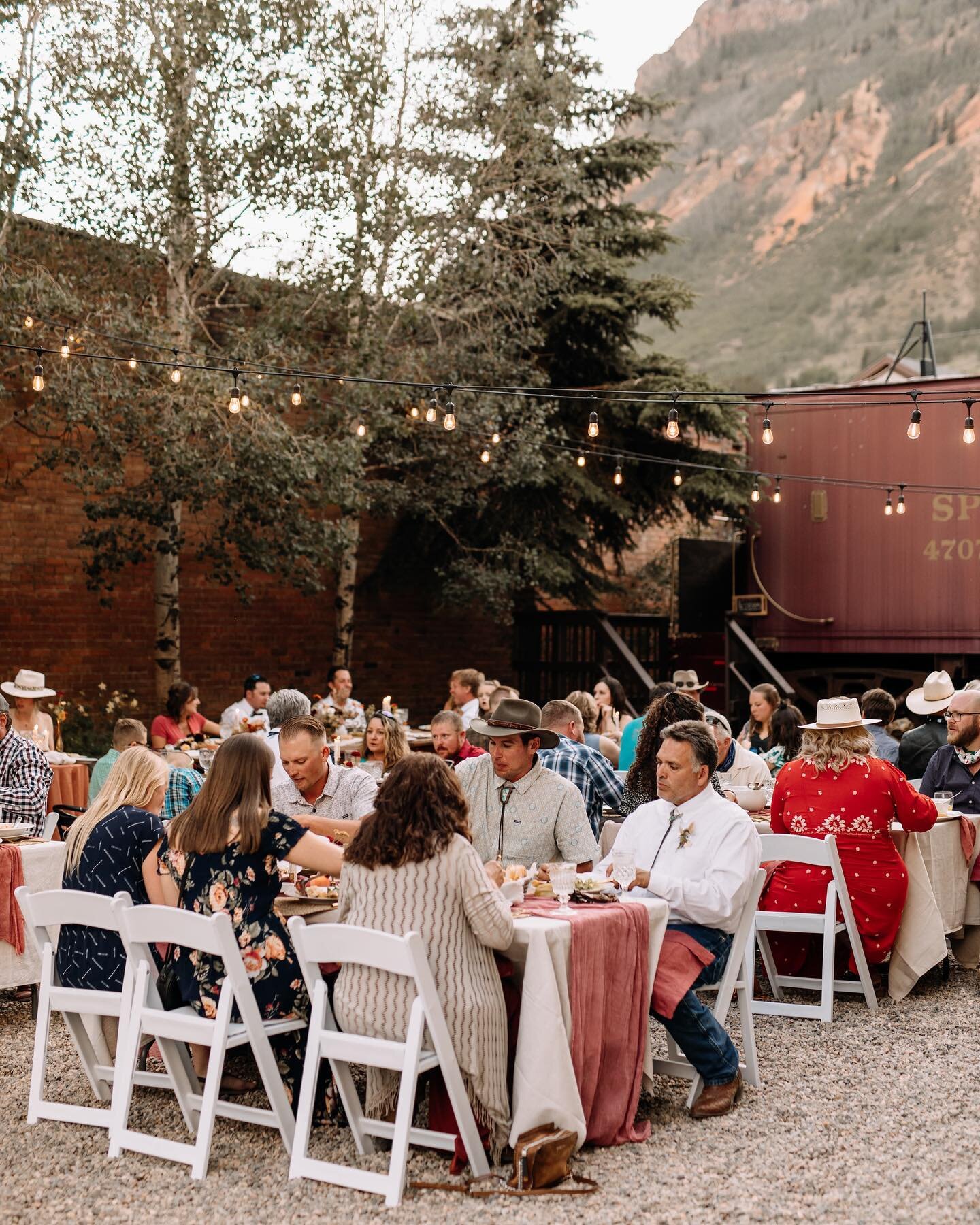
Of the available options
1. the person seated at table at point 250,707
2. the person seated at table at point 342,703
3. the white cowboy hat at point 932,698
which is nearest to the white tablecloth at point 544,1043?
the white cowboy hat at point 932,698

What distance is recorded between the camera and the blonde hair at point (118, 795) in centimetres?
497

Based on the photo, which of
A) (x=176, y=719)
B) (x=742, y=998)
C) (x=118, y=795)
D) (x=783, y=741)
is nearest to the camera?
(x=118, y=795)

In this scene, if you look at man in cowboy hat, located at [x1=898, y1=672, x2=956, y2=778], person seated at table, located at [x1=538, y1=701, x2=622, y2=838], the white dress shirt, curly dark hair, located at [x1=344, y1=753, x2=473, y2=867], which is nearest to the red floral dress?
person seated at table, located at [x1=538, y1=701, x2=622, y2=838]

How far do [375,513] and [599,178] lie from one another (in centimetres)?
514

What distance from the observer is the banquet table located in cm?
950

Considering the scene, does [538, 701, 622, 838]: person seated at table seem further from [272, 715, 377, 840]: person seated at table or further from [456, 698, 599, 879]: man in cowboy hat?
[272, 715, 377, 840]: person seated at table

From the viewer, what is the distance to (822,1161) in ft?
13.9

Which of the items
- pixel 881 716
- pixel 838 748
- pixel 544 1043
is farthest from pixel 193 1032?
pixel 881 716

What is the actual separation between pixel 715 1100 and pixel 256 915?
171 centimetres

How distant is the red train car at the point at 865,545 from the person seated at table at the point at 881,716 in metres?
7.10

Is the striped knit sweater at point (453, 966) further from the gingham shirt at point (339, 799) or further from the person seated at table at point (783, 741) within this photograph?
the person seated at table at point (783, 741)

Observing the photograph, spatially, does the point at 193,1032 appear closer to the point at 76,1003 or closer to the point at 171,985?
the point at 171,985

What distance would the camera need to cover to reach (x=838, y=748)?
6297 millimetres

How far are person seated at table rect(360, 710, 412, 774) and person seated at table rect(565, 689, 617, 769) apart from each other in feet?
3.38
